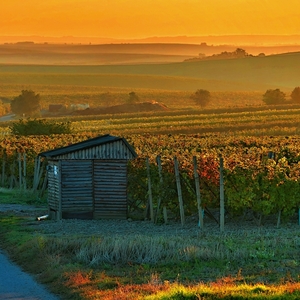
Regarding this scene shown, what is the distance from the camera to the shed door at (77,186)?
26594 millimetres

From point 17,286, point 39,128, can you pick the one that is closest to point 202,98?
point 39,128

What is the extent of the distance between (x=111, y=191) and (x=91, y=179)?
2.58ft

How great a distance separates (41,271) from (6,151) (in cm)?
2847

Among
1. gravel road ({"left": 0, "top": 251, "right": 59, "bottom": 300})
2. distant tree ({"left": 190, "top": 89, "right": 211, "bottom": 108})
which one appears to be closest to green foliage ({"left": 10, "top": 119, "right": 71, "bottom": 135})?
gravel road ({"left": 0, "top": 251, "right": 59, "bottom": 300})

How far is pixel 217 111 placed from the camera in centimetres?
11594

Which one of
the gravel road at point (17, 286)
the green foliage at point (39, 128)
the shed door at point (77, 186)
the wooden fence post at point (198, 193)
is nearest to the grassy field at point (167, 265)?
the gravel road at point (17, 286)

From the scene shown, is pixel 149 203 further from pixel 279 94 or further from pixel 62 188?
pixel 279 94

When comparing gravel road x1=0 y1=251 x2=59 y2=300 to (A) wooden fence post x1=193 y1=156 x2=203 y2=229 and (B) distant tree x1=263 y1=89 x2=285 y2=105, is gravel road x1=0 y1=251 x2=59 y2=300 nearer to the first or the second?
(A) wooden fence post x1=193 y1=156 x2=203 y2=229

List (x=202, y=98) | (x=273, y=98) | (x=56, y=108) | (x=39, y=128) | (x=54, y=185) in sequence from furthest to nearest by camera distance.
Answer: (x=202, y=98)
(x=56, y=108)
(x=273, y=98)
(x=39, y=128)
(x=54, y=185)

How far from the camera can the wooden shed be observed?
26.6 m

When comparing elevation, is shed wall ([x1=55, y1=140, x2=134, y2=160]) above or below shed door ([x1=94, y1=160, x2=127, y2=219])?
above

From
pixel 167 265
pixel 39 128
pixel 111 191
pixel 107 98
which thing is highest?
pixel 107 98

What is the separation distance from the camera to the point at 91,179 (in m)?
26.7

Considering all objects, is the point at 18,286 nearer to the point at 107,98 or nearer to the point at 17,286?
the point at 17,286
